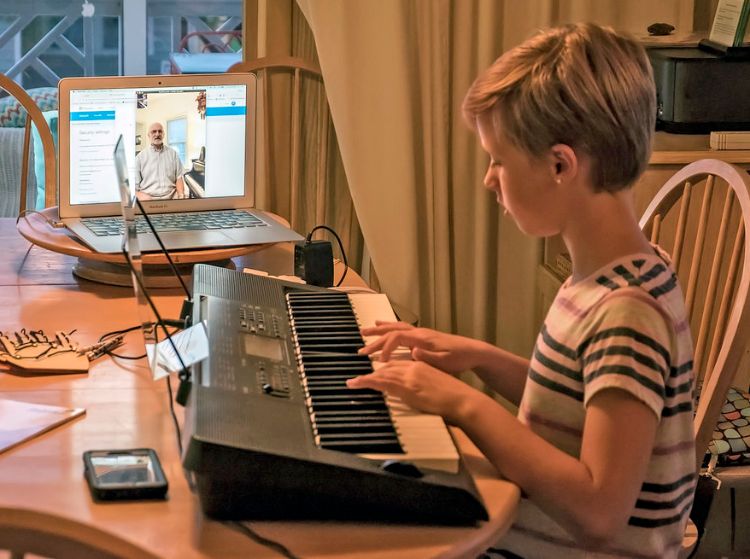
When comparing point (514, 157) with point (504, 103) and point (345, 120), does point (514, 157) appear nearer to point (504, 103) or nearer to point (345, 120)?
point (504, 103)

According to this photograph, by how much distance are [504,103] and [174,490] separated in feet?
1.83

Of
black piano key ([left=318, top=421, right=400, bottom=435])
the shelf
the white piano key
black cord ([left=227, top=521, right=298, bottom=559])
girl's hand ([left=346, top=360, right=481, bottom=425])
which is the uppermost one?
the shelf

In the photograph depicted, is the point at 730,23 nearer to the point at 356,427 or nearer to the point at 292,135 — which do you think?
the point at 292,135

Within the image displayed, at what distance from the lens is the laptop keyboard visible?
6.59 feet

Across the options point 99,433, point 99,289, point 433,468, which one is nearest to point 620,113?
point 433,468

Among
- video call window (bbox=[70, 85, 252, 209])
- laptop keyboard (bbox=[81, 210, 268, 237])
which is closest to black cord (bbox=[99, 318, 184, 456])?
laptop keyboard (bbox=[81, 210, 268, 237])

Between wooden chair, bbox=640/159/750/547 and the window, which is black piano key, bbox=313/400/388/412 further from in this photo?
the window

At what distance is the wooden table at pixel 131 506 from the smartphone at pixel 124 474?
12 mm

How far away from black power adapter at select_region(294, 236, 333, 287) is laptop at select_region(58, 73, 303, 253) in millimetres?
184

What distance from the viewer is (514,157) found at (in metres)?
1.22

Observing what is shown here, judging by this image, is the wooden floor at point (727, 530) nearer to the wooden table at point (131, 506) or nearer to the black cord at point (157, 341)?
the wooden table at point (131, 506)

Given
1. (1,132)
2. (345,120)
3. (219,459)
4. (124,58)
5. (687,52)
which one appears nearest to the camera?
(219,459)

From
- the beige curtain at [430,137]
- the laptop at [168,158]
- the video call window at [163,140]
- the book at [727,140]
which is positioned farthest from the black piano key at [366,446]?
the beige curtain at [430,137]

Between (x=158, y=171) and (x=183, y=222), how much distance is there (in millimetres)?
109
